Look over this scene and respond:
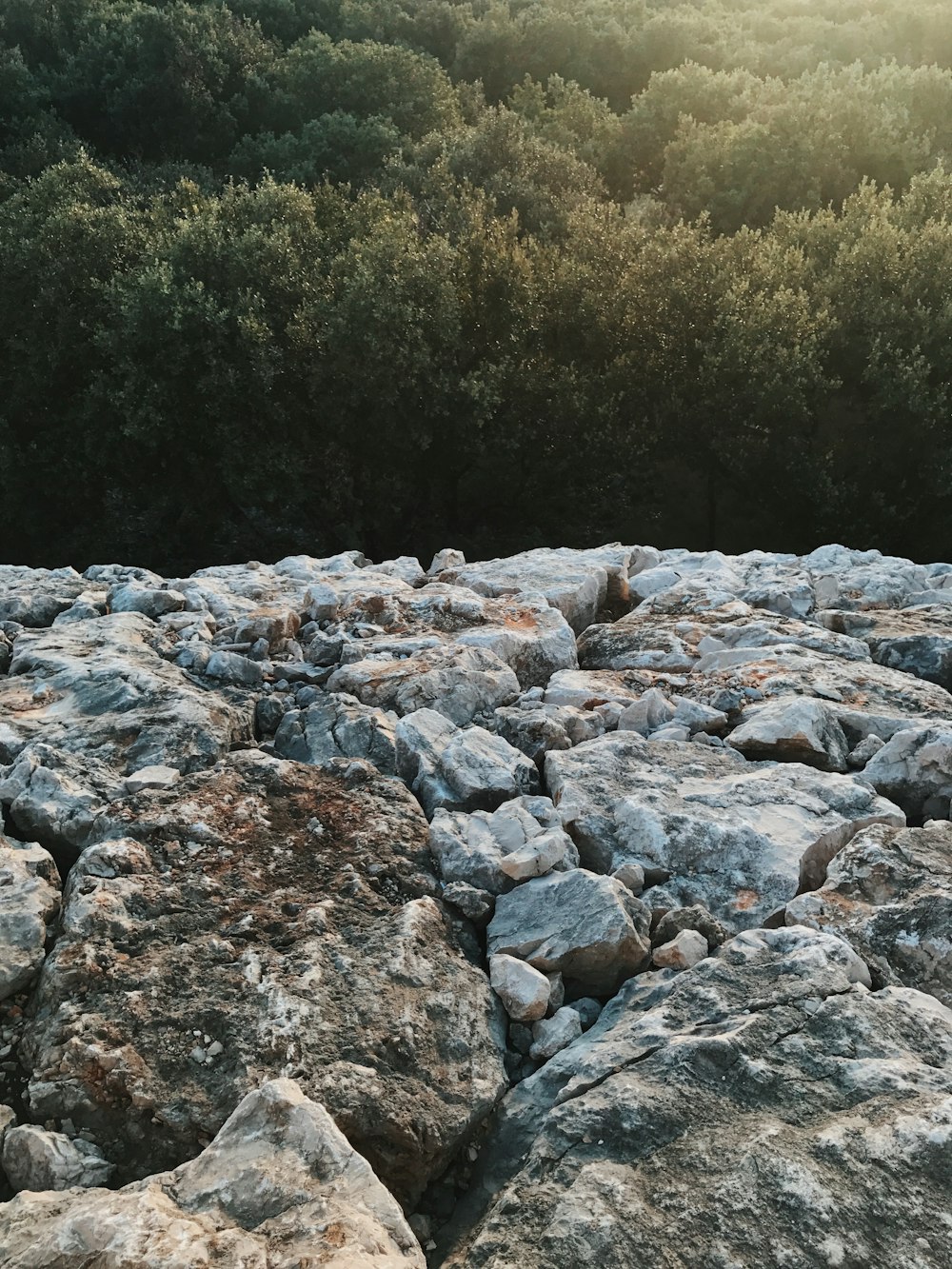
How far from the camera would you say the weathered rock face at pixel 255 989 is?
3.35m

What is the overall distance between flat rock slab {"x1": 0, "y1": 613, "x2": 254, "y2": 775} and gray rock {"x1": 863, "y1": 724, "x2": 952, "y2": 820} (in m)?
3.52

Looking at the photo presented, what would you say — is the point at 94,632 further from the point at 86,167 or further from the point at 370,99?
the point at 370,99

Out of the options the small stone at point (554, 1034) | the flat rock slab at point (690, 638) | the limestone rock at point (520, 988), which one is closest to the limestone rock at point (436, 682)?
the flat rock slab at point (690, 638)

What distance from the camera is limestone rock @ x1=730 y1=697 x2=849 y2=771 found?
5559mm

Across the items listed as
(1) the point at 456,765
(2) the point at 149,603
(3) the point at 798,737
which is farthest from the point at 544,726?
(2) the point at 149,603

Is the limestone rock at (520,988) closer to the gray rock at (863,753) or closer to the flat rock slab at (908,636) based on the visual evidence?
the gray rock at (863,753)

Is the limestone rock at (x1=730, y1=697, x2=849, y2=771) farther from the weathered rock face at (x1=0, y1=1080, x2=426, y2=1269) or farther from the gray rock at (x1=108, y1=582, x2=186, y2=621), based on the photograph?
the gray rock at (x1=108, y1=582, x2=186, y2=621)

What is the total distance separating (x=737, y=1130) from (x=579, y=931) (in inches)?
42.8

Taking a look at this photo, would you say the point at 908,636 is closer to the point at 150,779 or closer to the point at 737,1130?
the point at 737,1130

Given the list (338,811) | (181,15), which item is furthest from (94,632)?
(181,15)

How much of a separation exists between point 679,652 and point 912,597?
2.68 metres

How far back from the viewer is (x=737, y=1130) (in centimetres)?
298

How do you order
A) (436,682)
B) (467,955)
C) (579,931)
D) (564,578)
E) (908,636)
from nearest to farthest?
1. (579,931)
2. (467,955)
3. (436,682)
4. (908,636)
5. (564,578)

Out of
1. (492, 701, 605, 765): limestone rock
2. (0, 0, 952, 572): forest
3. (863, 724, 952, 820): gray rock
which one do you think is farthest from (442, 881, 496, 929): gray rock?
(0, 0, 952, 572): forest
